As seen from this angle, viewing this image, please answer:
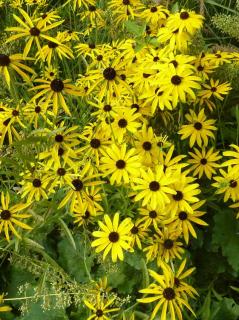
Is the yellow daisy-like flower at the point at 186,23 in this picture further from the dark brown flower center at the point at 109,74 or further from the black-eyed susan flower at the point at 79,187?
the black-eyed susan flower at the point at 79,187

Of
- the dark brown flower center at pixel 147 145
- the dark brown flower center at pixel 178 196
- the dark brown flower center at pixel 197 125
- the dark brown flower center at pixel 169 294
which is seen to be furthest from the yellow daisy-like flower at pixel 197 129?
the dark brown flower center at pixel 169 294

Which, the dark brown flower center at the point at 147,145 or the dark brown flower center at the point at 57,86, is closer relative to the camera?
the dark brown flower center at the point at 57,86

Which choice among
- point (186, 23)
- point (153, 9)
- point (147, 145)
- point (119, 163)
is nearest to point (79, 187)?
point (119, 163)

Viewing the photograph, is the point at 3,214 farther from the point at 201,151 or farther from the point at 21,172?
the point at 201,151

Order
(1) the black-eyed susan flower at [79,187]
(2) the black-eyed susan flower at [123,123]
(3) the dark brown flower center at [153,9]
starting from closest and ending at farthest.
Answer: (1) the black-eyed susan flower at [79,187]
(2) the black-eyed susan flower at [123,123]
(3) the dark brown flower center at [153,9]

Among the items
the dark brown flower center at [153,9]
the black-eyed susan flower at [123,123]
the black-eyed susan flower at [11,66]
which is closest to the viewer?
the black-eyed susan flower at [11,66]

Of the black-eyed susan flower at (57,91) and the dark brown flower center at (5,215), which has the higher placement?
the black-eyed susan flower at (57,91)

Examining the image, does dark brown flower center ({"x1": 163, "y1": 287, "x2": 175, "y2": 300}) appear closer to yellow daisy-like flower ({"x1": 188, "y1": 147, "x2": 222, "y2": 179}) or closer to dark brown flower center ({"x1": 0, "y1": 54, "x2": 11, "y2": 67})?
yellow daisy-like flower ({"x1": 188, "y1": 147, "x2": 222, "y2": 179})

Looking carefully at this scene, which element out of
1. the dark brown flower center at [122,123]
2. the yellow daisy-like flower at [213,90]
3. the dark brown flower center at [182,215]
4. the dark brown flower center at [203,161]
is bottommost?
the dark brown flower center at [182,215]

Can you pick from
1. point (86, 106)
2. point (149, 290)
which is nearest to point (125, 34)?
point (86, 106)
